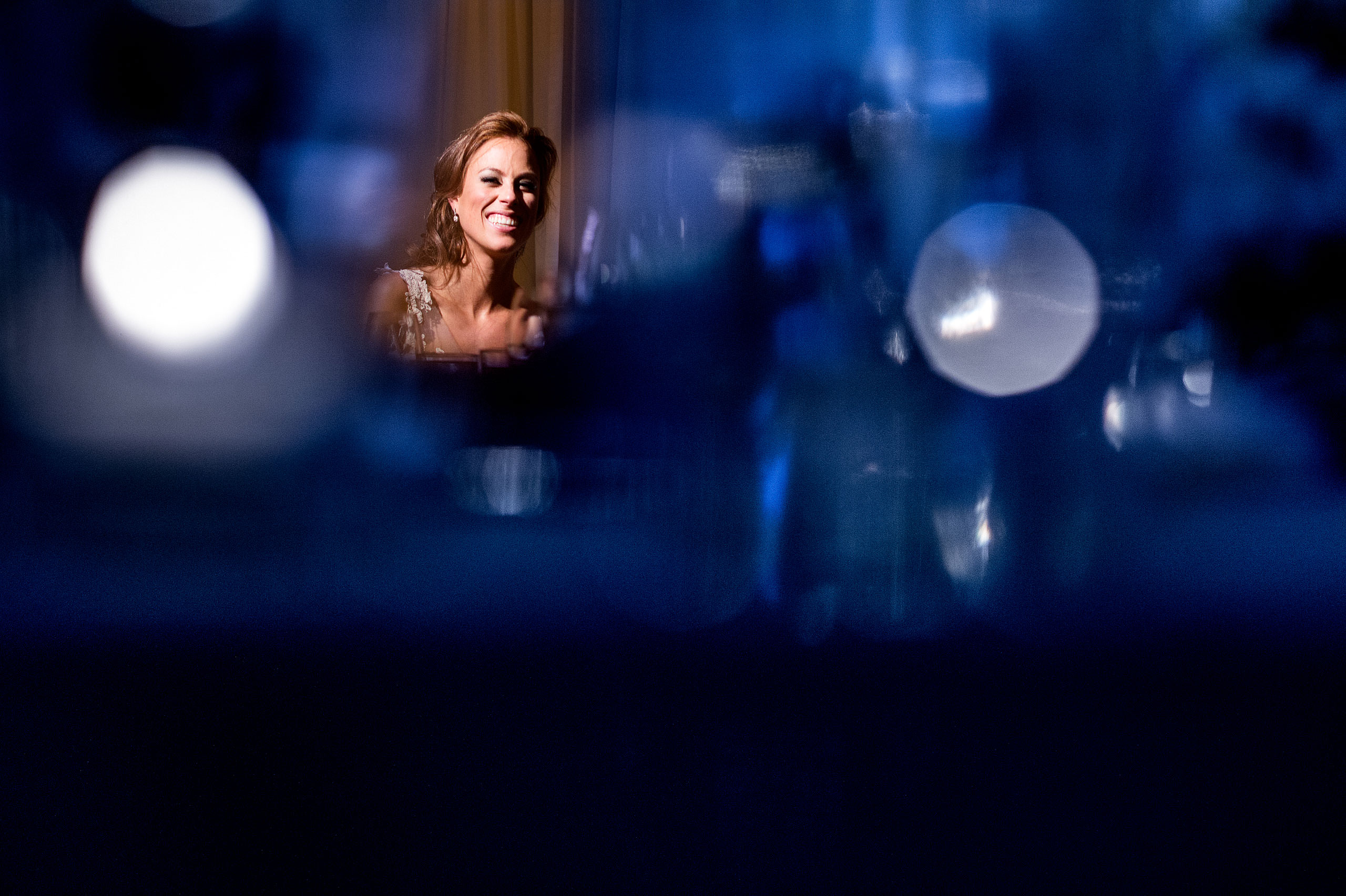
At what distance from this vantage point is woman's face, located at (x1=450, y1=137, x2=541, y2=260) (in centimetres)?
131

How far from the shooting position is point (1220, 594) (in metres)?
1.32

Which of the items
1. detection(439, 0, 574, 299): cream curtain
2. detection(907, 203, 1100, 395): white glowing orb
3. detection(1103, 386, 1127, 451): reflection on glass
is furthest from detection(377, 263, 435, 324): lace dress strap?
detection(1103, 386, 1127, 451): reflection on glass

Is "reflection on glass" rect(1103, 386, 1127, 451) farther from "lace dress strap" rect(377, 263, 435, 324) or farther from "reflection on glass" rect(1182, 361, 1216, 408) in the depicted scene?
"lace dress strap" rect(377, 263, 435, 324)

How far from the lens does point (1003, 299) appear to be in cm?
146

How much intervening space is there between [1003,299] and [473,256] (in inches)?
33.1

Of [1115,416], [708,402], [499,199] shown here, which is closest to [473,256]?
[499,199]

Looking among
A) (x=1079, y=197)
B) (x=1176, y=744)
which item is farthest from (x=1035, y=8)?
(x=1176, y=744)

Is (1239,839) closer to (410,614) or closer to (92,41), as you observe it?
(410,614)

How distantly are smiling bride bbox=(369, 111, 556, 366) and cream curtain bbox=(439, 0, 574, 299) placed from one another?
0.06ft

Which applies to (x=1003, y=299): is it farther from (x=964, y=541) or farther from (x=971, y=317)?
(x=964, y=541)

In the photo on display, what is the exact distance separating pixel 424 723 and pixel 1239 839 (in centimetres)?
95

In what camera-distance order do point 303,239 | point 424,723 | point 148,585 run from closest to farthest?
1. point 424,723
2. point 148,585
3. point 303,239

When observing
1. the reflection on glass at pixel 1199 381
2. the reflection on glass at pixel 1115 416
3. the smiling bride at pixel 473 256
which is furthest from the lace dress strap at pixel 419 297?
the reflection on glass at pixel 1199 381

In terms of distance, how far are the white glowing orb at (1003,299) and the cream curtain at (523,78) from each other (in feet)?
1.84
